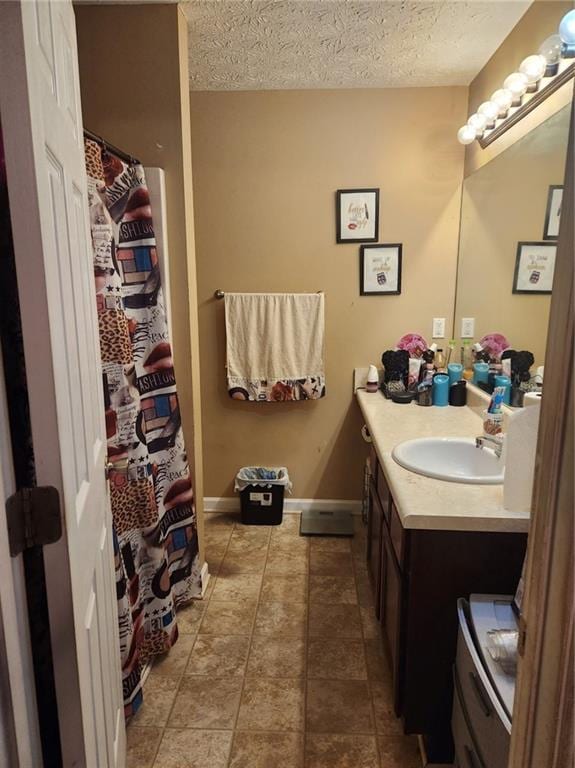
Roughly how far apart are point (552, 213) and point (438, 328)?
1328 mm

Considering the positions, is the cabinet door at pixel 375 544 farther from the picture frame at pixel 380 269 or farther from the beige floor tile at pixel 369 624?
the picture frame at pixel 380 269

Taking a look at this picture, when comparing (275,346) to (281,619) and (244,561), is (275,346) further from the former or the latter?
(281,619)

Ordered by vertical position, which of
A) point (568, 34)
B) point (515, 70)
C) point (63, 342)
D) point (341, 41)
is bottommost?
point (63, 342)

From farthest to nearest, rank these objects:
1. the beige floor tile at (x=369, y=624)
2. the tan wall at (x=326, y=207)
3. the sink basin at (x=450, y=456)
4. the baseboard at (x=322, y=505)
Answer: the baseboard at (x=322, y=505) < the tan wall at (x=326, y=207) < the beige floor tile at (x=369, y=624) < the sink basin at (x=450, y=456)

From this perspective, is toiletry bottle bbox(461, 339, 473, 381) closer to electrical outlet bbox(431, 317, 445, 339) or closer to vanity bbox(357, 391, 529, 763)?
electrical outlet bbox(431, 317, 445, 339)

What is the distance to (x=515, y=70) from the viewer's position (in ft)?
6.95

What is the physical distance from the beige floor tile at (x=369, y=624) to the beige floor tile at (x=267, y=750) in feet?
1.87

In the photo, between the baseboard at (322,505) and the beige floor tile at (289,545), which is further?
the baseboard at (322,505)

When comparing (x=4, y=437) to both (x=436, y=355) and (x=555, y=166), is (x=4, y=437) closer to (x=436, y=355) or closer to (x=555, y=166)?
(x=555, y=166)

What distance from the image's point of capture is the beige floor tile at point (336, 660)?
1923 millimetres

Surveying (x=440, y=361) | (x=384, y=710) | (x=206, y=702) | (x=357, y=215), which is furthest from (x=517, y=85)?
(x=206, y=702)

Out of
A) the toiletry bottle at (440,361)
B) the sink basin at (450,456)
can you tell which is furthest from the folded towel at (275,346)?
the sink basin at (450,456)

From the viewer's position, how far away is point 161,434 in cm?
204

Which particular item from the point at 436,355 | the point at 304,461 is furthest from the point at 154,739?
the point at 436,355
